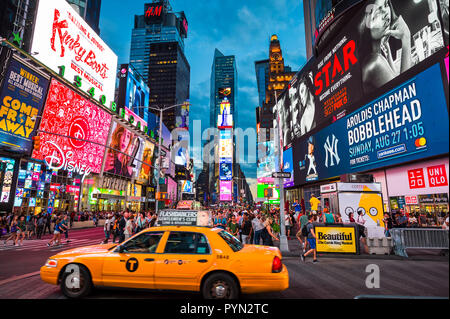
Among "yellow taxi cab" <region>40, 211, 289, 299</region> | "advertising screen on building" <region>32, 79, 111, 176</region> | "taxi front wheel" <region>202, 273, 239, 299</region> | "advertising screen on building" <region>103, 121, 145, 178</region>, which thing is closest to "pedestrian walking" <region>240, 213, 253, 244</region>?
"yellow taxi cab" <region>40, 211, 289, 299</region>

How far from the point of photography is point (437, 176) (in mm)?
3254

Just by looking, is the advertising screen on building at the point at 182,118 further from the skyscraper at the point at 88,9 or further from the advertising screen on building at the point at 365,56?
the advertising screen on building at the point at 365,56

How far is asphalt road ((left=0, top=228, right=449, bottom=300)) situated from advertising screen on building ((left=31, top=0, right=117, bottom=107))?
2577 centimetres

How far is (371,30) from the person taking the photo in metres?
19.2

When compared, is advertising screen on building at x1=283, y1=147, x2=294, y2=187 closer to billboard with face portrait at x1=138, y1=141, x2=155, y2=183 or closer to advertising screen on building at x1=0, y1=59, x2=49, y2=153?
advertising screen on building at x1=0, y1=59, x2=49, y2=153

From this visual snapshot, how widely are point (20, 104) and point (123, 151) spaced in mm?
21600

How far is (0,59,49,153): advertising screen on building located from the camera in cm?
2234

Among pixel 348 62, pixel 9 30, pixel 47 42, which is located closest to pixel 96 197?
pixel 47 42

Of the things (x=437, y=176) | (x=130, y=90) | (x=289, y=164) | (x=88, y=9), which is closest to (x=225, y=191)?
(x=130, y=90)

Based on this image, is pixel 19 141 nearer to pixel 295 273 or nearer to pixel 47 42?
pixel 47 42

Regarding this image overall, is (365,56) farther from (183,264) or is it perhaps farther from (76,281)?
(76,281)
